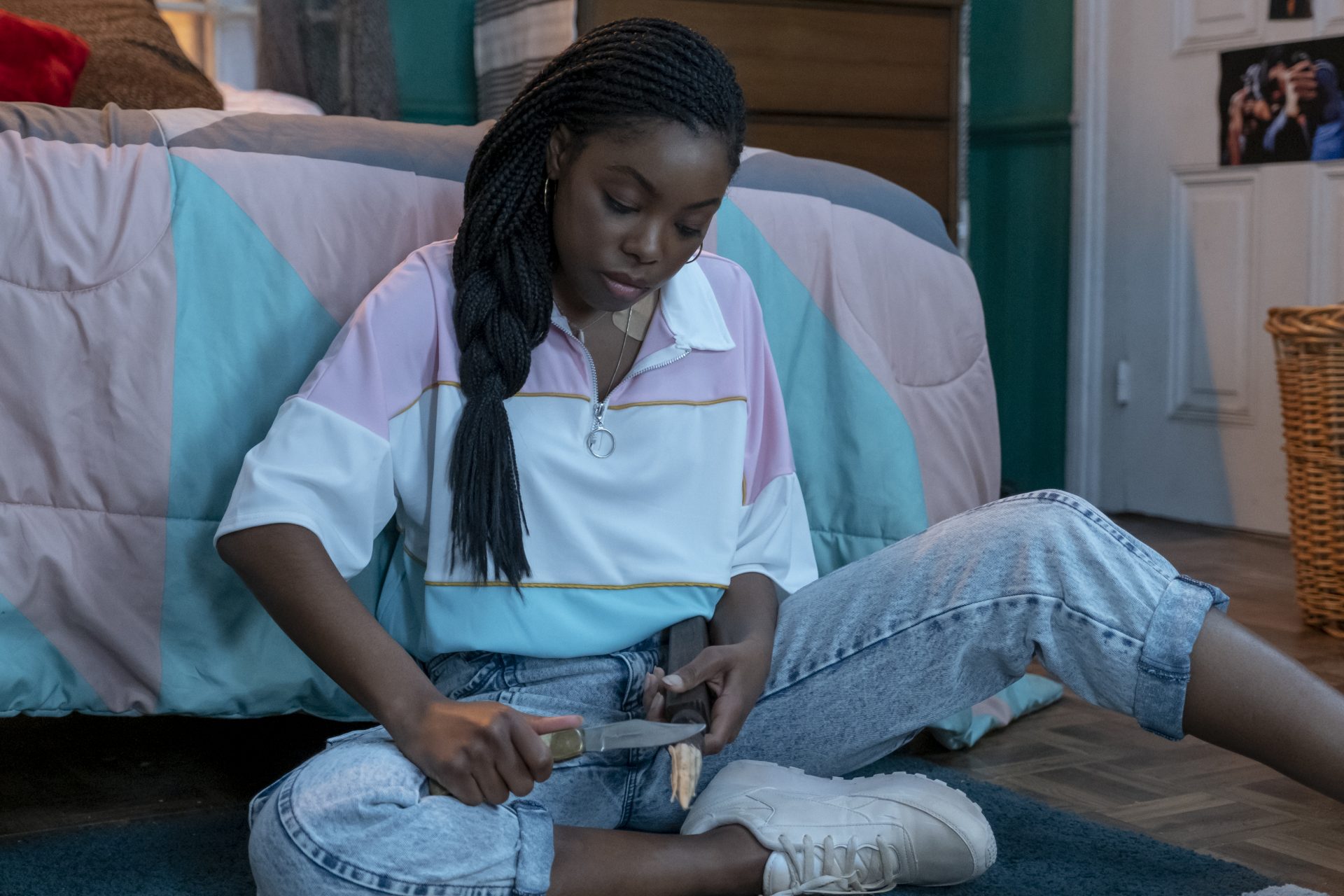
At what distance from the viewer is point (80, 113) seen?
133 centimetres

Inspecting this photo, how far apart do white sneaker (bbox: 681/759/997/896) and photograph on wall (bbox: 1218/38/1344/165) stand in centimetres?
231

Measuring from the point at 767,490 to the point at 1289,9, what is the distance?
2.33 m

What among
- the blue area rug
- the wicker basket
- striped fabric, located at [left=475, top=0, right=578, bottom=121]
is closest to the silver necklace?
the blue area rug

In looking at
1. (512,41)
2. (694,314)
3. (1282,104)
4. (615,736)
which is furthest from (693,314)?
(1282,104)

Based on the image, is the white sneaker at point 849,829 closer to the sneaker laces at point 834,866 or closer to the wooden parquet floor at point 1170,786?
the sneaker laces at point 834,866

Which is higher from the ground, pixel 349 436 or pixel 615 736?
pixel 349 436

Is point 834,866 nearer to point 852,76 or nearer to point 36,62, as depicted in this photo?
point 36,62

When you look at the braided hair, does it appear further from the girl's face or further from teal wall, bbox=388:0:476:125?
teal wall, bbox=388:0:476:125

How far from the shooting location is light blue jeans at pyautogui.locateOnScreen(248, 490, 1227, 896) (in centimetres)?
91

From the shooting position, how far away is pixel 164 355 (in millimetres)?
1228

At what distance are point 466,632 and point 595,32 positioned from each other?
0.49 metres

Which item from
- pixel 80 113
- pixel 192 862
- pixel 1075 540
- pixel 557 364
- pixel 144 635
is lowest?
pixel 192 862

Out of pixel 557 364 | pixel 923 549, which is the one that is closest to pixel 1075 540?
pixel 923 549

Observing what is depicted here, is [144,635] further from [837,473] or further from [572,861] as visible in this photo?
[837,473]
